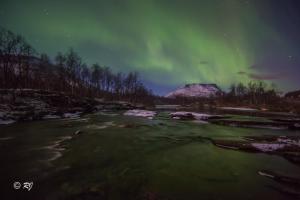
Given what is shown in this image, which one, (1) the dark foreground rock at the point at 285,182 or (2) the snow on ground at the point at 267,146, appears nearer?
(1) the dark foreground rock at the point at 285,182

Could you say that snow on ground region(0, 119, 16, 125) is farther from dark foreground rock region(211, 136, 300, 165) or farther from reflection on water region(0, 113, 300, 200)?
dark foreground rock region(211, 136, 300, 165)

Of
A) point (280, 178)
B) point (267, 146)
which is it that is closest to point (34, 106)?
point (267, 146)

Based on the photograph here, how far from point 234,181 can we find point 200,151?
671cm

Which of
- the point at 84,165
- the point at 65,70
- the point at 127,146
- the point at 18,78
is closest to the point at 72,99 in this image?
the point at 18,78

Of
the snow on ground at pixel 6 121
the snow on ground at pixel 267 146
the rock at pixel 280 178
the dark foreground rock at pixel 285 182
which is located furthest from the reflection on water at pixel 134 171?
the snow on ground at pixel 6 121

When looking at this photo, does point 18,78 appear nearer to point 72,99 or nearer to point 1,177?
point 72,99

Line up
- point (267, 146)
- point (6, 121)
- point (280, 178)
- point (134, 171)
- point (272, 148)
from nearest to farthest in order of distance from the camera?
1. point (280, 178)
2. point (134, 171)
3. point (272, 148)
4. point (267, 146)
5. point (6, 121)

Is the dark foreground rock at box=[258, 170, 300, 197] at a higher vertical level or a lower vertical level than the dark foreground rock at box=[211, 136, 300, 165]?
lower

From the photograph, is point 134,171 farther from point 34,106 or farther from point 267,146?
point 34,106

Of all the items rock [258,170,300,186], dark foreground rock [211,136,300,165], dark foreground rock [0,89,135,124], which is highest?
dark foreground rock [0,89,135,124]

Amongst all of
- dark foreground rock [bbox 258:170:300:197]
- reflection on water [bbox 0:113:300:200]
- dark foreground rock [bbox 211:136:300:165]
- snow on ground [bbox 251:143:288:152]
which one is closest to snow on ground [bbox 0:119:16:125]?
reflection on water [bbox 0:113:300:200]

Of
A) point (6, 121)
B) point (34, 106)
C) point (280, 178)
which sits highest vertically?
point (34, 106)

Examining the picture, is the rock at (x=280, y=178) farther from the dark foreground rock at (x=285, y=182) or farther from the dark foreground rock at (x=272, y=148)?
the dark foreground rock at (x=272, y=148)

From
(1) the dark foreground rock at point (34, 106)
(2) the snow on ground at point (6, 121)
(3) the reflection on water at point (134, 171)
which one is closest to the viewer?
(3) the reflection on water at point (134, 171)
